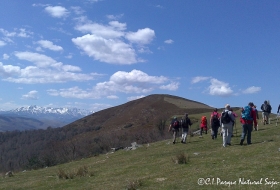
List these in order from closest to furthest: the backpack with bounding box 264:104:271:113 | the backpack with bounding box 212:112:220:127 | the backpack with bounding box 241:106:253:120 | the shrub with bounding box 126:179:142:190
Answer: the shrub with bounding box 126:179:142:190 < the backpack with bounding box 241:106:253:120 < the backpack with bounding box 212:112:220:127 < the backpack with bounding box 264:104:271:113

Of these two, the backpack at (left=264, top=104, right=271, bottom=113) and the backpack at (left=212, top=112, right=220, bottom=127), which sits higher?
the backpack at (left=264, top=104, right=271, bottom=113)

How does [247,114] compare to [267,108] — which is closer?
[247,114]

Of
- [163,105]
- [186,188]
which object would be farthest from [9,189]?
[163,105]

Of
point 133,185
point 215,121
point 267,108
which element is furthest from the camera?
point 267,108

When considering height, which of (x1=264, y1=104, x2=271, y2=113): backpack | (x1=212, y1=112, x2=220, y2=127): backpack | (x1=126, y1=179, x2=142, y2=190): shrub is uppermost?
(x1=264, y1=104, x2=271, y2=113): backpack

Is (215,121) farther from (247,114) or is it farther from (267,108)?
(247,114)

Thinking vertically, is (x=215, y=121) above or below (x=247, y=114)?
below

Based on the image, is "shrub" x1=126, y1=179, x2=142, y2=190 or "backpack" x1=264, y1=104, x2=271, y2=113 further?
"backpack" x1=264, y1=104, x2=271, y2=113

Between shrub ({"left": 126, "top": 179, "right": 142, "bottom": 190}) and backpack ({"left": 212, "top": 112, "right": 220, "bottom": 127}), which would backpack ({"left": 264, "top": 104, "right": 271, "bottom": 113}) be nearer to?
backpack ({"left": 212, "top": 112, "right": 220, "bottom": 127})

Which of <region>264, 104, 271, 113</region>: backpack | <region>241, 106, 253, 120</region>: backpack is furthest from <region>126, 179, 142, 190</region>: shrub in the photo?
<region>264, 104, 271, 113</region>: backpack

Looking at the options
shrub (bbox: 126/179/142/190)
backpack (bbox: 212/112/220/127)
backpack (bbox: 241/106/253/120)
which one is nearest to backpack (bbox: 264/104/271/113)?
backpack (bbox: 212/112/220/127)

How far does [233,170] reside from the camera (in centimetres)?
1171

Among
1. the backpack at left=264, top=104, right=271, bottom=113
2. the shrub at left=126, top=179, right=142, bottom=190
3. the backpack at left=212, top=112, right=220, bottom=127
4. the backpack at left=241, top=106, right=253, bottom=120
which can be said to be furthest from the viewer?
the backpack at left=264, top=104, right=271, bottom=113

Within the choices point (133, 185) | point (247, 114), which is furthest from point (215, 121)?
point (133, 185)
